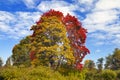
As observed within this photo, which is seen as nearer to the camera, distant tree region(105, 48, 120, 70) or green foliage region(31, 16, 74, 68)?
green foliage region(31, 16, 74, 68)

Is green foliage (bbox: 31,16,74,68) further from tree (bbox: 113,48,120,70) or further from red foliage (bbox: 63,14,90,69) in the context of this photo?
tree (bbox: 113,48,120,70)

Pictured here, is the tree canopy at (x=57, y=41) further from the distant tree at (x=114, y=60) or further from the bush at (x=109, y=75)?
the distant tree at (x=114, y=60)

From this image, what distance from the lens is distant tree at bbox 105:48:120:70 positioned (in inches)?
2992

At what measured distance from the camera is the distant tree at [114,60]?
7600 cm

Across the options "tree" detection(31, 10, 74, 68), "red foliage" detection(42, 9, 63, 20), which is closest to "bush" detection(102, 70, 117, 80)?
"tree" detection(31, 10, 74, 68)

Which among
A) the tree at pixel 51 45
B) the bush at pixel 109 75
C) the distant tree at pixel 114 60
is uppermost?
the distant tree at pixel 114 60

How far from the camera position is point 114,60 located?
254 ft

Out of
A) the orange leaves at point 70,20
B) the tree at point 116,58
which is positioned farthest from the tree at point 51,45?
the tree at point 116,58

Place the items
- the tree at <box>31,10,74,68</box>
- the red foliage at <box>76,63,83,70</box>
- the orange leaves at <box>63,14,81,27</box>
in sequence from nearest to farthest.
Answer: the tree at <box>31,10,74,68</box>, the red foliage at <box>76,63,83,70</box>, the orange leaves at <box>63,14,81,27</box>

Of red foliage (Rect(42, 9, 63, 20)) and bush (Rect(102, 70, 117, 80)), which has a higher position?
red foliage (Rect(42, 9, 63, 20))

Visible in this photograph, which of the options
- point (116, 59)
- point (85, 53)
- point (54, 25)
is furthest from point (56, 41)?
point (116, 59)

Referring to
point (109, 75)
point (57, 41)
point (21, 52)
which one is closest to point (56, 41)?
point (57, 41)

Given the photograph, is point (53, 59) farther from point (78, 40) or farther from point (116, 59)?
point (116, 59)

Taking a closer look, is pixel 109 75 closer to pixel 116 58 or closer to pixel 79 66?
pixel 79 66
